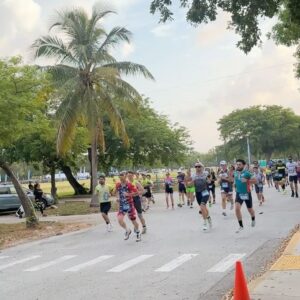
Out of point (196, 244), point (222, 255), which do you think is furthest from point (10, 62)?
point (222, 255)

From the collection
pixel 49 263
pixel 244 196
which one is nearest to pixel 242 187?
pixel 244 196

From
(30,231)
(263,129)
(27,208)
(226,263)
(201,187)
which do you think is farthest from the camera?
(263,129)

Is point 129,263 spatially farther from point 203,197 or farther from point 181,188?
point 181,188

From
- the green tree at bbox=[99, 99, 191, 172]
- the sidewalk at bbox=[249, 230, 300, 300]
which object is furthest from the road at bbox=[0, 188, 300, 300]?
the green tree at bbox=[99, 99, 191, 172]

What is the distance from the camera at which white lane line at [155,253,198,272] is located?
9.34m

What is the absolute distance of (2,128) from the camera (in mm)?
16844

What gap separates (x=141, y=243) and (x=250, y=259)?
360 cm

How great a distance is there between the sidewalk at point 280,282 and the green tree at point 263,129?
2627 inches

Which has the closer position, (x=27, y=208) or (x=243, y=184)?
(x=243, y=184)

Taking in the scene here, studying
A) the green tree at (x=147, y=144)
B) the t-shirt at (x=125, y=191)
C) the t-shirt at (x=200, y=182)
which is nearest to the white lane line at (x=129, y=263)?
the t-shirt at (x=125, y=191)

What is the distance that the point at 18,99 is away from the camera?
661 inches

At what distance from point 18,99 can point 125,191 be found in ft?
16.7

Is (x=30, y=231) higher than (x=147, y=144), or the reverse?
(x=147, y=144)

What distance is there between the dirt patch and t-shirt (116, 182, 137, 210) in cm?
340
